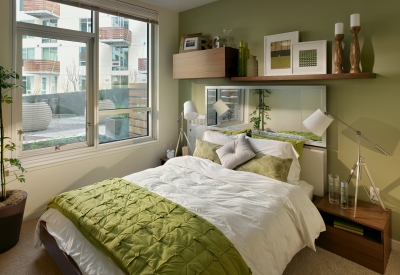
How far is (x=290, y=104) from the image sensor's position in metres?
2.96

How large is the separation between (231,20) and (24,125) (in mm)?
2730

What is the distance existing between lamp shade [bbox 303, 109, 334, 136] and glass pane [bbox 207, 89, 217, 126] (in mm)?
1463

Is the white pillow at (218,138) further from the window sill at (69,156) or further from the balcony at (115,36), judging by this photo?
the balcony at (115,36)

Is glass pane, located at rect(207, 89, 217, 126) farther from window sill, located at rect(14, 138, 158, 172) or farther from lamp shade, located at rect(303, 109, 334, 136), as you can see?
lamp shade, located at rect(303, 109, 334, 136)

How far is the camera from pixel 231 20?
350 cm

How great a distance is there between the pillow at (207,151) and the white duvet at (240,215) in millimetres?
253

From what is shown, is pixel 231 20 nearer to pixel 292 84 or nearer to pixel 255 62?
pixel 255 62

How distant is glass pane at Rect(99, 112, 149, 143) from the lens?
3.67 m

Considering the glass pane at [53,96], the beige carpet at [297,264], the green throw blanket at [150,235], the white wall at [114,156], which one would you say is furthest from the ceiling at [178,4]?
the beige carpet at [297,264]

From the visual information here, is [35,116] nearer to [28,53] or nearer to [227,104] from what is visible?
[28,53]

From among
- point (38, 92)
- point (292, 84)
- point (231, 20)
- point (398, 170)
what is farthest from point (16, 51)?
point (398, 170)

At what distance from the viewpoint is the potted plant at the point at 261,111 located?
3.17 m

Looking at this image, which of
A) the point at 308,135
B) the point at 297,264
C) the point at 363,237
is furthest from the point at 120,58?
the point at 363,237

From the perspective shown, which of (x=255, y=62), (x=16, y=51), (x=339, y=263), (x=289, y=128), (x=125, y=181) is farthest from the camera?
(x=255, y=62)
